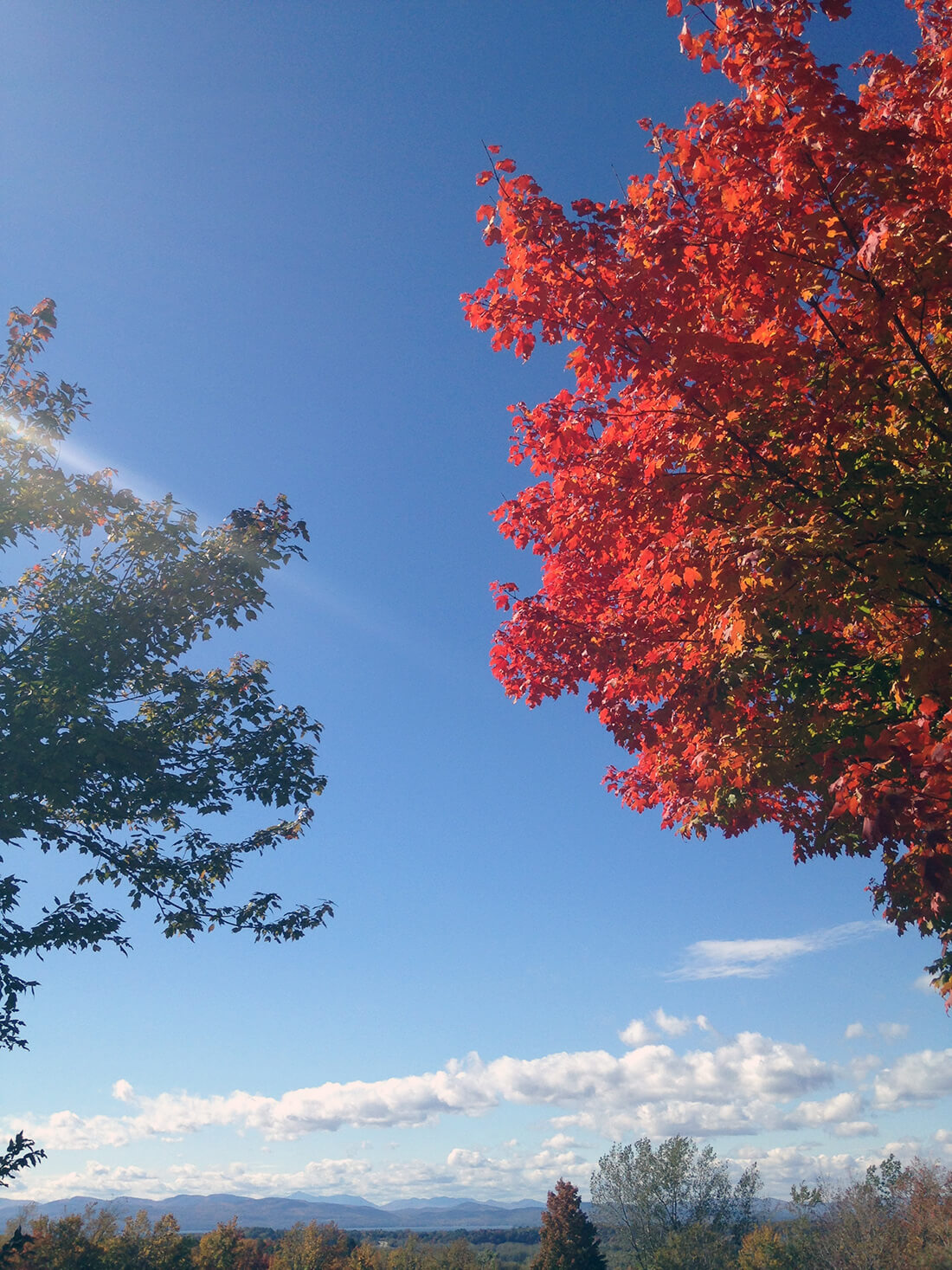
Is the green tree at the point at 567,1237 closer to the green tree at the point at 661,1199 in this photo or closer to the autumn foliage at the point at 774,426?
the green tree at the point at 661,1199

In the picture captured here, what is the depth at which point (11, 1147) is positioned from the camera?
28.7 feet

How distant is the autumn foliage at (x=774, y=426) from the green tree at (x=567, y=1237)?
81391 mm

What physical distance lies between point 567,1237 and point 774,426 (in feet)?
283

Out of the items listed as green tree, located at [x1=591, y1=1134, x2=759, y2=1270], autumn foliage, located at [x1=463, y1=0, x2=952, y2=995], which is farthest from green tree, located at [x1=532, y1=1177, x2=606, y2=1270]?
autumn foliage, located at [x1=463, y1=0, x2=952, y2=995]

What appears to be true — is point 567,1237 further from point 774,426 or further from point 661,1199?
point 774,426

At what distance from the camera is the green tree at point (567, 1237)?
70.1m

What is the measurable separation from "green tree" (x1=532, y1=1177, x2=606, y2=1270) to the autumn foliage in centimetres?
8139

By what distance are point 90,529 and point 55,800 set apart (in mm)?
3834

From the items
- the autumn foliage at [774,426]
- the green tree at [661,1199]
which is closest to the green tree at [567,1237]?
the green tree at [661,1199]

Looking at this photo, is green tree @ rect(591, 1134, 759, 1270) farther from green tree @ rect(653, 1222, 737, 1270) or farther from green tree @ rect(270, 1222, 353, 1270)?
green tree @ rect(270, 1222, 353, 1270)

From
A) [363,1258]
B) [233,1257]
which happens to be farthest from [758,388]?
[363,1258]

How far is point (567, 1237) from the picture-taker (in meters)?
71.7

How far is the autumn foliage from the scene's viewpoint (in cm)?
471

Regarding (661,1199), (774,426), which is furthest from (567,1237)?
(774,426)
